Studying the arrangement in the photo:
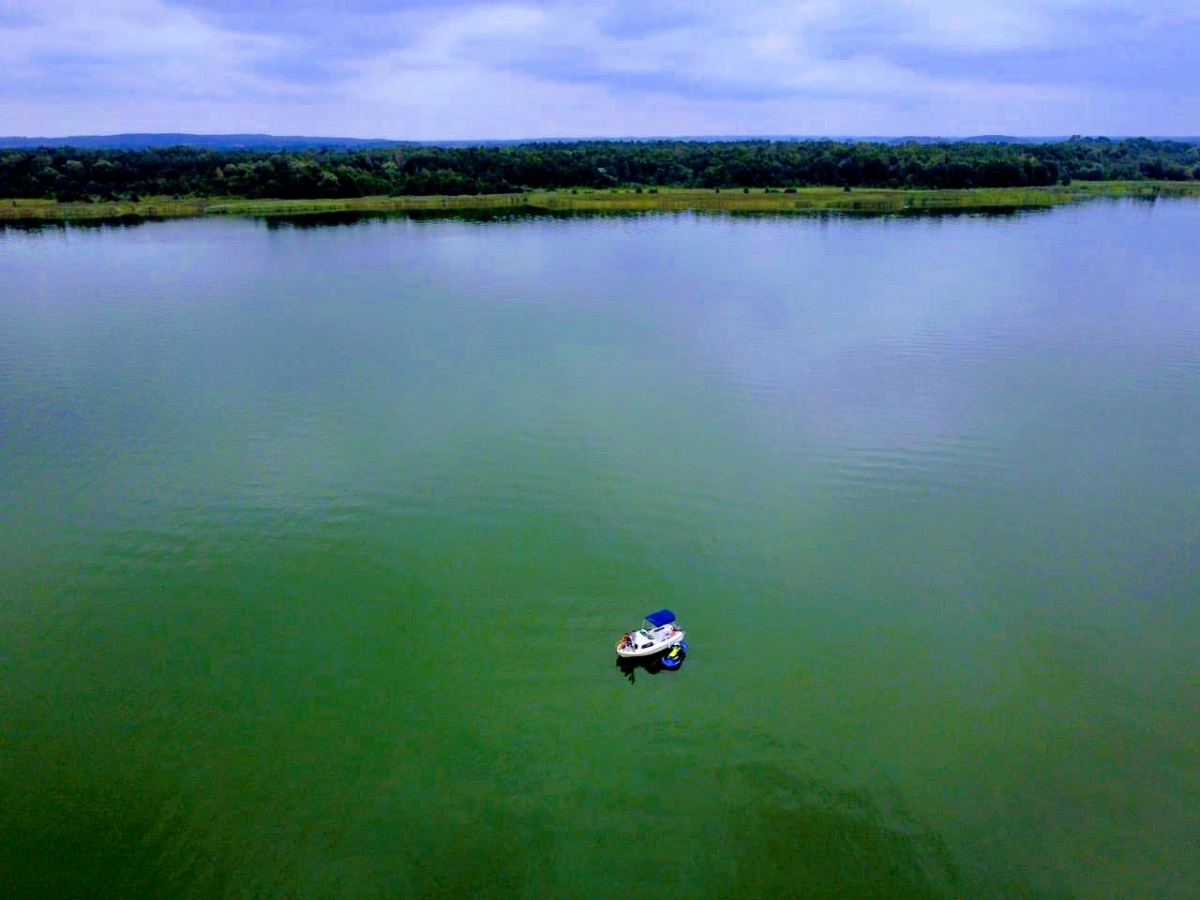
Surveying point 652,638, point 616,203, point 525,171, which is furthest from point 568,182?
point 652,638

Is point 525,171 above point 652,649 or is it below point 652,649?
above

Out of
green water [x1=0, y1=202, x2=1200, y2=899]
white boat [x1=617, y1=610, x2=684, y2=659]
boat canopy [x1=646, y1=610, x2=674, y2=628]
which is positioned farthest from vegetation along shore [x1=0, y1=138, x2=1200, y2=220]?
white boat [x1=617, y1=610, x2=684, y2=659]

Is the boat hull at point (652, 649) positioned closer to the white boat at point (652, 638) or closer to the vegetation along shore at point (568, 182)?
the white boat at point (652, 638)

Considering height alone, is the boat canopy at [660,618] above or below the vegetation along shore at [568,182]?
below

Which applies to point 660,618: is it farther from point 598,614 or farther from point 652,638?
point 598,614

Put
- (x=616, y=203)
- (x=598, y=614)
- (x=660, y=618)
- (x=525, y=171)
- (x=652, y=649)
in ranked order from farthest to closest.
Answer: (x=525, y=171)
(x=616, y=203)
(x=598, y=614)
(x=660, y=618)
(x=652, y=649)

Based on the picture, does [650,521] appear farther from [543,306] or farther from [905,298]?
[905,298]

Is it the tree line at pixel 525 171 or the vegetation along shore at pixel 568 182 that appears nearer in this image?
the vegetation along shore at pixel 568 182

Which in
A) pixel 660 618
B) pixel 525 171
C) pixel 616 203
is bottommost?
pixel 660 618

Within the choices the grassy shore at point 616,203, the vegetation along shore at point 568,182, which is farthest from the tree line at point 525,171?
the grassy shore at point 616,203
